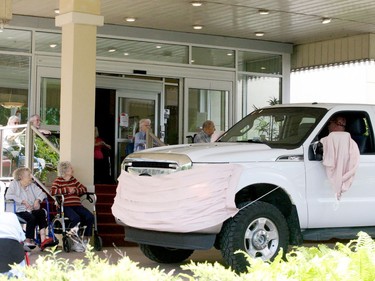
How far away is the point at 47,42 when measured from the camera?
19234mm

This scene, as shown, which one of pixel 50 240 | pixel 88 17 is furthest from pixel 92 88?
pixel 50 240

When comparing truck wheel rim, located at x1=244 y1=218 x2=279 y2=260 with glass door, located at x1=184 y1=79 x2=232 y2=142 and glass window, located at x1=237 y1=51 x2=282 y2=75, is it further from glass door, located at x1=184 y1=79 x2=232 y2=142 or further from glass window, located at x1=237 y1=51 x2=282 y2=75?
glass window, located at x1=237 y1=51 x2=282 y2=75

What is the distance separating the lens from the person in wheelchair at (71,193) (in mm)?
13523

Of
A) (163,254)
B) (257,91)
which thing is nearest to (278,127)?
(163,254)

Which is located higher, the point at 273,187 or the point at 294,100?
the point at 294,100

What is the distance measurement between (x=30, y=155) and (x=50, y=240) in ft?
6.79

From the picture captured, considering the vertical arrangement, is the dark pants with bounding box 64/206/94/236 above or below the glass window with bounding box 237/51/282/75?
below

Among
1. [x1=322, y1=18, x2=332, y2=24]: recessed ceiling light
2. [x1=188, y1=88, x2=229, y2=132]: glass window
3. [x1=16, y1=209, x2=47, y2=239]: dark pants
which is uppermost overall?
[x1=322, y1=18, x2=332, y2=24]: recessed ceiling light

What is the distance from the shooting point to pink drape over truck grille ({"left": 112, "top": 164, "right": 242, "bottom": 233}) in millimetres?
9977

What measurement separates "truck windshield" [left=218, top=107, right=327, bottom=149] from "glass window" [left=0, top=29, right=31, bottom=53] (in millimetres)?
8187

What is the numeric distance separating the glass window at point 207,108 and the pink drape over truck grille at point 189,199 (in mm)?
10848

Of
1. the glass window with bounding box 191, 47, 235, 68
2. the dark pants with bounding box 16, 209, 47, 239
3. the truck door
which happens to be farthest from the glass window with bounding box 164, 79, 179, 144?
the truck door

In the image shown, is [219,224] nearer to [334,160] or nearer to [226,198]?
[226,198]

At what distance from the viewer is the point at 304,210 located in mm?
10672
